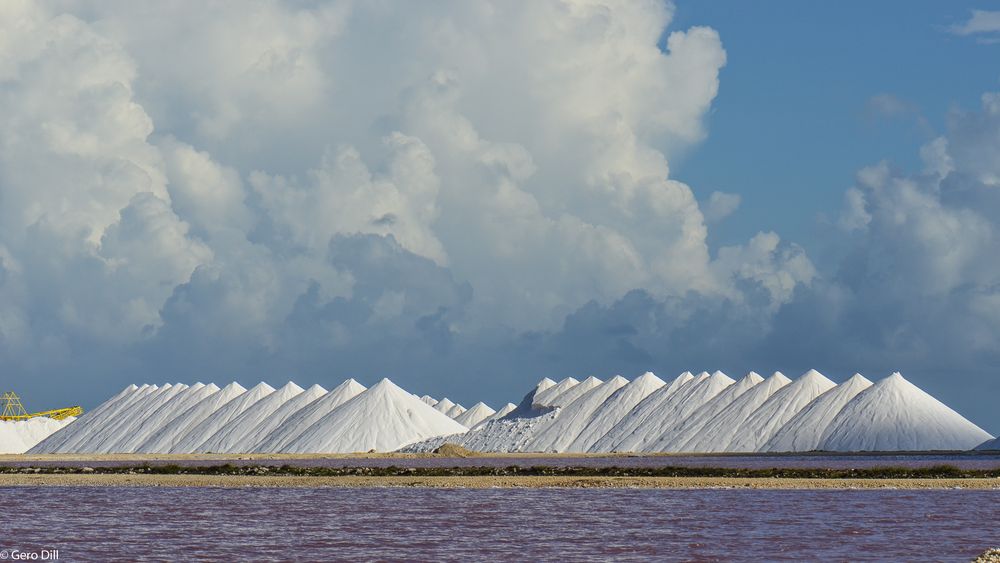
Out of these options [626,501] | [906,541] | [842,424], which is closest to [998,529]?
[906,541]

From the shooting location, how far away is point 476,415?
13300 centimetres

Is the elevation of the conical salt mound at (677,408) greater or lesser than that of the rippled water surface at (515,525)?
greater

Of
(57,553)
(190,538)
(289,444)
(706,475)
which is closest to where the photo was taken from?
(57,553)

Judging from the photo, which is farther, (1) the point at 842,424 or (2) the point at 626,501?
(1) the point at 842,424

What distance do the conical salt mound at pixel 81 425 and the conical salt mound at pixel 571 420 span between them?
37.8 metres

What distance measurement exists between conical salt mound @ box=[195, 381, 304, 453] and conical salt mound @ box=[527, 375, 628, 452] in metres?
21.6

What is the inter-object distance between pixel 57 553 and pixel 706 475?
27711 millimetres

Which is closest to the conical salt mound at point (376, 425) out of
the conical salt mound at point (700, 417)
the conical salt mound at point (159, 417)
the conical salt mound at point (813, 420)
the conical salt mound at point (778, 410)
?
the conical salt mound at point (700, 417)

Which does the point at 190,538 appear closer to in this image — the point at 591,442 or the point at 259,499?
the point at 259,499

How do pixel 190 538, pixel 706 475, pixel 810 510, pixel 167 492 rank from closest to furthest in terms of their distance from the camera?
pixel 190 538 → pixel 810 510 → pixel 167 492 → pixel 706 475

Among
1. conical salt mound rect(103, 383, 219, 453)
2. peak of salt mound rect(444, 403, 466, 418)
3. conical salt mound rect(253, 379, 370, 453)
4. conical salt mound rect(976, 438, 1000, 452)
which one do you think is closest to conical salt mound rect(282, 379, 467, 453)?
conical salt mound rect(253, 379, 370, 453)

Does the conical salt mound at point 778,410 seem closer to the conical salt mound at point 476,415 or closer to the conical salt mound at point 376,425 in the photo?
the conical salt mound at point 376,425

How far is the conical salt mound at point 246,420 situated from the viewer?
313 ft

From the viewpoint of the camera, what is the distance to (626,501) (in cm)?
3747
